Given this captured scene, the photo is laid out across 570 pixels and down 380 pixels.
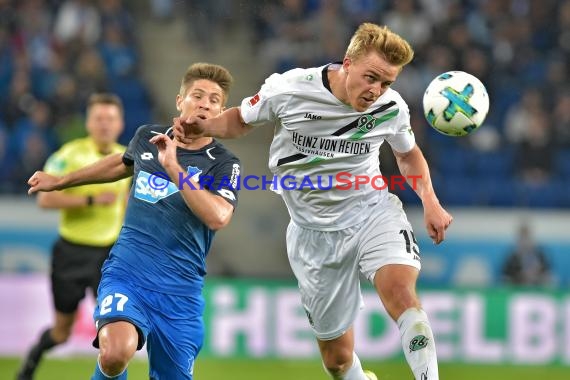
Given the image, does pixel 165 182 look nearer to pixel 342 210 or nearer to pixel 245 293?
pixel 342 210

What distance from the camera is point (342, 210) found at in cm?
597

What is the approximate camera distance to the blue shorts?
523cm

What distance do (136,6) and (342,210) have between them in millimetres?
9822

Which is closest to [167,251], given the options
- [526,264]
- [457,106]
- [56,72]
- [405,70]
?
[457,106]

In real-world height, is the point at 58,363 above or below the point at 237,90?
below

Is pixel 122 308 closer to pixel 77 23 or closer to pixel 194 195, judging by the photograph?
pixel 194 195

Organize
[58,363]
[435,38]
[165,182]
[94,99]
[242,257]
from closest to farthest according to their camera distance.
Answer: [165,182]
[94,99]
[58,363]
[242,257]
[435,38]

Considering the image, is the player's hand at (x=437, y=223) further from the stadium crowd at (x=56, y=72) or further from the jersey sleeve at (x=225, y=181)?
the stadium crowd at (x=56, y=72)

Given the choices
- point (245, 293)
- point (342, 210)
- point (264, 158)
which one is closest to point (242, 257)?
point (264, 158)

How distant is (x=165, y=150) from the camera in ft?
16.5

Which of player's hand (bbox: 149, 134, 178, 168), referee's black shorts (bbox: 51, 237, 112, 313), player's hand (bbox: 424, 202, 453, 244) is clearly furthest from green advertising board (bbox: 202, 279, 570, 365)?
player's hand (bbox: 149, 134, 178, 168)

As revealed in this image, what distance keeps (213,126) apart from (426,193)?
1265 mm

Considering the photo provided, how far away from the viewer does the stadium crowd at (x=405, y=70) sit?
42.3 ft

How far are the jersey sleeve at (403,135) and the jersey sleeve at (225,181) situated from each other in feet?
3.14
